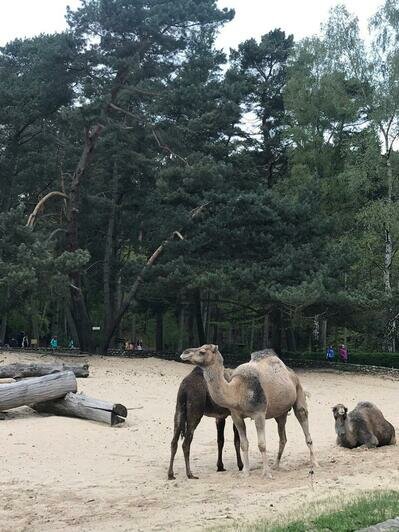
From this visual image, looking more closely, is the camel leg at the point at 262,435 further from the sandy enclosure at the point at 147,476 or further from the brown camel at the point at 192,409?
the brown camel at the point at 192,409

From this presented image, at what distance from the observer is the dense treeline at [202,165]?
31078 mm

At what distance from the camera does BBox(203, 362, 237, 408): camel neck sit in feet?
31.5

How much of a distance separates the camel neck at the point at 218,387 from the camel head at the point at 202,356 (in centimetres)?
7

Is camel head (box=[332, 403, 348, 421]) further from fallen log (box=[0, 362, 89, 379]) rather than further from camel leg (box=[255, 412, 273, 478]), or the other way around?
fallen log (box=[0, 362, 89, 379])

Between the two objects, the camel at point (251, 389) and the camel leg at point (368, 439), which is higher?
the camel at point (251, 389)

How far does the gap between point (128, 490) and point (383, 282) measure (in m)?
30.8

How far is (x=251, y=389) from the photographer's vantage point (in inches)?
388

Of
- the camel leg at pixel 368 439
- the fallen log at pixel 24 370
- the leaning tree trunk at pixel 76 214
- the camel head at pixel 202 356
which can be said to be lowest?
the camel leg at pixel 368 439

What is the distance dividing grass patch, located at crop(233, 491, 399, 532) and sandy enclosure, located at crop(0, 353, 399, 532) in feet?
2.30

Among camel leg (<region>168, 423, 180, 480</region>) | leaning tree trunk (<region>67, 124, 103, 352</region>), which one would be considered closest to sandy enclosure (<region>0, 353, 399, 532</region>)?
camel leg (<region>168, 423, 180, 480</region>)

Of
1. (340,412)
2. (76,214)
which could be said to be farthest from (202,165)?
(340,412)

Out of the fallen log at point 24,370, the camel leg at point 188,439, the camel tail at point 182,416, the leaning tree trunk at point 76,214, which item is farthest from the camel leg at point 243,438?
the leaning tree trunk at point 76,214

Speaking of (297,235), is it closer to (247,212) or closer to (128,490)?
(247,212)

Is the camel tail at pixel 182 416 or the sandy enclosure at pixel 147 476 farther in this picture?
the camel tail at pixel 182 416
